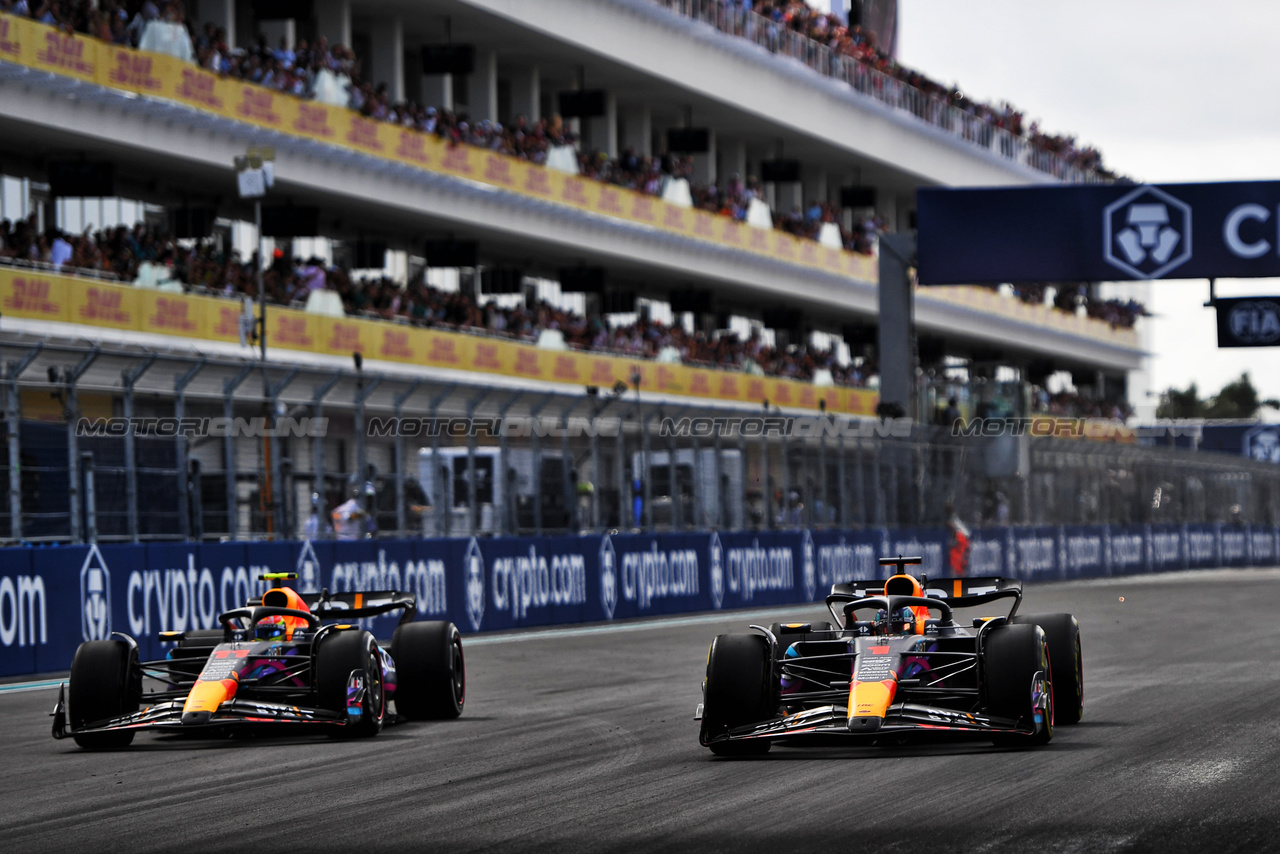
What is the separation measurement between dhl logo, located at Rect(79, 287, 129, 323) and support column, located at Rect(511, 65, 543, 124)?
1711 cm

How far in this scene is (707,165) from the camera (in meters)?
50.1

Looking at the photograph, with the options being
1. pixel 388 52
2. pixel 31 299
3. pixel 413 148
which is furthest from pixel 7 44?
pixel 388 52

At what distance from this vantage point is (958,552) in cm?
3344

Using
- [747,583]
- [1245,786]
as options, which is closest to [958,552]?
[747,583]

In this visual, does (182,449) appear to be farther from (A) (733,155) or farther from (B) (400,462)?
(A) (733,155)

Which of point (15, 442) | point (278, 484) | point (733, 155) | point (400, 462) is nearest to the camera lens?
point (15, 442)

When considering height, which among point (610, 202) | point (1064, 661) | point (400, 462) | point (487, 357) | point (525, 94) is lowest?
point (1064, 661)

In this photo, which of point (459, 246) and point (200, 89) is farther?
point (459, 246)

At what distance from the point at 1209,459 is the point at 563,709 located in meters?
38.7

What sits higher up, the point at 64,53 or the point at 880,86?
the point at 880,86

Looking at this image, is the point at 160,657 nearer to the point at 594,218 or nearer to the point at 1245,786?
the point at 1245,786

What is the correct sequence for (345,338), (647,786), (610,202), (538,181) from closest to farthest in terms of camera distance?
1. (647,786)
2. (345,338)
3. (538,181)
4. (610,202)

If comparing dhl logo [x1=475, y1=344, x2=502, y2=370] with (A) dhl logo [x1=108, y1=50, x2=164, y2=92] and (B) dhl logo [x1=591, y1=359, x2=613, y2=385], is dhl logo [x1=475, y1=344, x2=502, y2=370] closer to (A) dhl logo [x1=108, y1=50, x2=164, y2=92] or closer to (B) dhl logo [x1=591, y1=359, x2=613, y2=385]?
(B) dhl logo [x1=591, y1=359, x2=613, y2=385]

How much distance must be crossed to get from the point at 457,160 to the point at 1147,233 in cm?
1601
